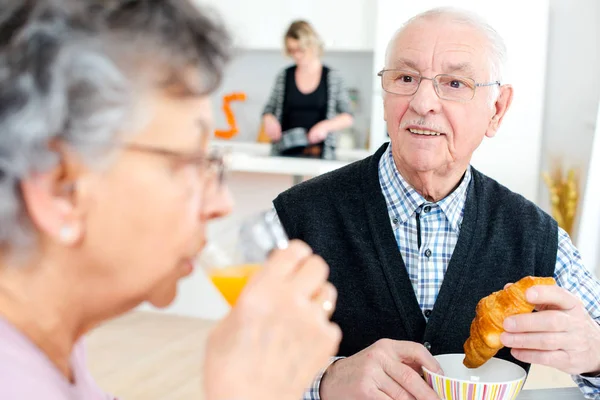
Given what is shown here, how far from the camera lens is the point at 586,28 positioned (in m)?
5.11

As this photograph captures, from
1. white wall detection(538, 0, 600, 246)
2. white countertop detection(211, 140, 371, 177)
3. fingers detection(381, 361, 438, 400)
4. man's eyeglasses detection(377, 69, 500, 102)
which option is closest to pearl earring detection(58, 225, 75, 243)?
fingers detection(381, 361, 438, 400)

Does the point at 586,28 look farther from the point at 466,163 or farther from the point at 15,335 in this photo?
the point at 15,335

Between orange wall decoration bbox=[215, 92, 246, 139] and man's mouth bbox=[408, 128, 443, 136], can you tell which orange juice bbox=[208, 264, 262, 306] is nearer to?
man's mouth bbox=[408, 128, 443, 136]

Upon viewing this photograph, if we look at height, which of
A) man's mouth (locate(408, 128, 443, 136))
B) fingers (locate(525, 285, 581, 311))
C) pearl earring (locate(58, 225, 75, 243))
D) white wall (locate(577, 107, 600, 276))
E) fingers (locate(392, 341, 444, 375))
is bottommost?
white wall (locate(577, 107, 600, 276))

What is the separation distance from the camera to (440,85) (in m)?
1.71

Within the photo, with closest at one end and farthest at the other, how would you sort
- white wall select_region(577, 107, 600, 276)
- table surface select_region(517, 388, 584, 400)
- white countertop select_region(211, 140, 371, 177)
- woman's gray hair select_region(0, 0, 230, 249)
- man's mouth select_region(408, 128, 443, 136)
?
woman's gray hair select_region(0, 0, 230, 249), table surface select_region(517, 388, 584, 400), man's mouth select_region(408, 128, 443, 136), white countertop select_region(211, 140, 371, 177), white wall select_region(577, 107, 600, 276)

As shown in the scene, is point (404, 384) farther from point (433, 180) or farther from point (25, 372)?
point (25, 372)

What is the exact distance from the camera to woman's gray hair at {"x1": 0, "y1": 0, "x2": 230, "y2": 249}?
0.69 meters

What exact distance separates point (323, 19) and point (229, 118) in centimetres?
113

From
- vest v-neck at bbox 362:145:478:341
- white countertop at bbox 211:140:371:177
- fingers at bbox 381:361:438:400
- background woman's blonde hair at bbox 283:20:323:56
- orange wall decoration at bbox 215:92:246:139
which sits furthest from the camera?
orange wall decoration at bbox 215:92:246:139

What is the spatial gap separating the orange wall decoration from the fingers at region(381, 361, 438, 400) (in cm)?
473

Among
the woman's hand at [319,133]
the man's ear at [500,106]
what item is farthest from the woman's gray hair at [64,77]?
the woman's hand at [319,133]

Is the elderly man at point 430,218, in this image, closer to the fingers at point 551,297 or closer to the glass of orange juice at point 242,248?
the fingers at point 551,297

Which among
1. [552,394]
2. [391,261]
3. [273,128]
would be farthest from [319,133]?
[552,394]
